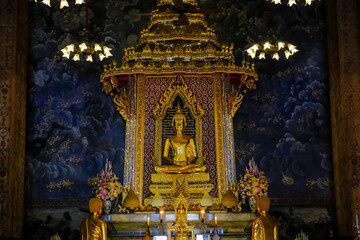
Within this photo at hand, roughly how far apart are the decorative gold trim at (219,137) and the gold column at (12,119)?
436cm

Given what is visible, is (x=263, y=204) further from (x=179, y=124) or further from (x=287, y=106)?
(x=287, y=106)

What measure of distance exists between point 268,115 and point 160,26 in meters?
3.29

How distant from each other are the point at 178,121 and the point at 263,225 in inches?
127

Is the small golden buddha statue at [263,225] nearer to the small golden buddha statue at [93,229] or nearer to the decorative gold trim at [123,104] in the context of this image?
the small golden buddha statue at [93,229]

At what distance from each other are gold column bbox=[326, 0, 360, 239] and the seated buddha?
9.95 feet

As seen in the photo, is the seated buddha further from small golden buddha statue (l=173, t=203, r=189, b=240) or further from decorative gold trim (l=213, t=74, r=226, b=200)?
small golden buddha statue (l=173, t=203, r=189, b=240)

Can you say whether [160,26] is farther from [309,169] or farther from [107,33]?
[309,169]

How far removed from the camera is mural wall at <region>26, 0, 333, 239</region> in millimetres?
13680

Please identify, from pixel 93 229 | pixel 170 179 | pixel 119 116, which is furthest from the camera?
pixel 119 116

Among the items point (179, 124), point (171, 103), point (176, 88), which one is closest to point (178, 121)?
point (179, 124)

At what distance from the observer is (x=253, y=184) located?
40.1 ft

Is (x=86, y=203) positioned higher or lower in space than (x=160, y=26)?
lower

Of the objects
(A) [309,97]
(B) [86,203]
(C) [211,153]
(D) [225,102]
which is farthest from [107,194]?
(A) [309,97]

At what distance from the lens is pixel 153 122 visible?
1307 centimetres
